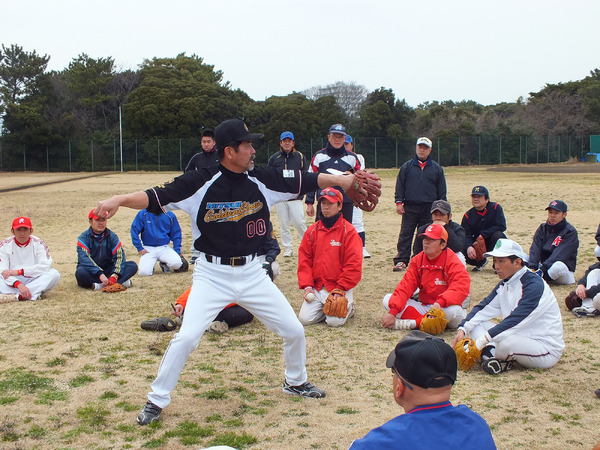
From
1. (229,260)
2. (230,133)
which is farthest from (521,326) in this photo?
(230,133)

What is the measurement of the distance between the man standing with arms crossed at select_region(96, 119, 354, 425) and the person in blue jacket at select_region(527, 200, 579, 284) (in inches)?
201

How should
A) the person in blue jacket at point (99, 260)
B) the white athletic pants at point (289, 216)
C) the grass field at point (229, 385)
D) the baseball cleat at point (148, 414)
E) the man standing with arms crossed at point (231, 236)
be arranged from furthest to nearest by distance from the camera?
the white athletic pants at point (289, 216) → the person in blue jacket at point (99, 260) → the man standing with arms crossed at point (231, 236) → the baseball cleat at point (148, 414) → the grass field at point (229, 385)

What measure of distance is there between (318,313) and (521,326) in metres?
2.55

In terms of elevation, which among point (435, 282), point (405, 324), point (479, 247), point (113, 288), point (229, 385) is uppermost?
point (479, 247)

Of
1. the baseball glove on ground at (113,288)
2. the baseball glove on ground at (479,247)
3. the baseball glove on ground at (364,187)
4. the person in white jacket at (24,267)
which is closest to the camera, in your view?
the baseball glove on ground at (364,187)

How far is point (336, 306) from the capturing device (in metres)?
6.92

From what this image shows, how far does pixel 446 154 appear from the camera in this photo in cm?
4909

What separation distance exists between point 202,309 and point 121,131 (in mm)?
47757

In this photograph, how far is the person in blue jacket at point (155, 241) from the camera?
34.0ft

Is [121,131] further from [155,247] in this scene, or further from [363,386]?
[363,386]

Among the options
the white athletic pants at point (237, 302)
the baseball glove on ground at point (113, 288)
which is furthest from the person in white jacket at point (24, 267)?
the white athletic pants at point (237, 302)

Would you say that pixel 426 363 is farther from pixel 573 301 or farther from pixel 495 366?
pixel 573 301

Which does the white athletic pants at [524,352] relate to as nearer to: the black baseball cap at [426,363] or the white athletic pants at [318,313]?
the white athletic pants at [318,313]

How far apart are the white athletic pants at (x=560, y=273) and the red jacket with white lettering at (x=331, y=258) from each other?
124 inches
